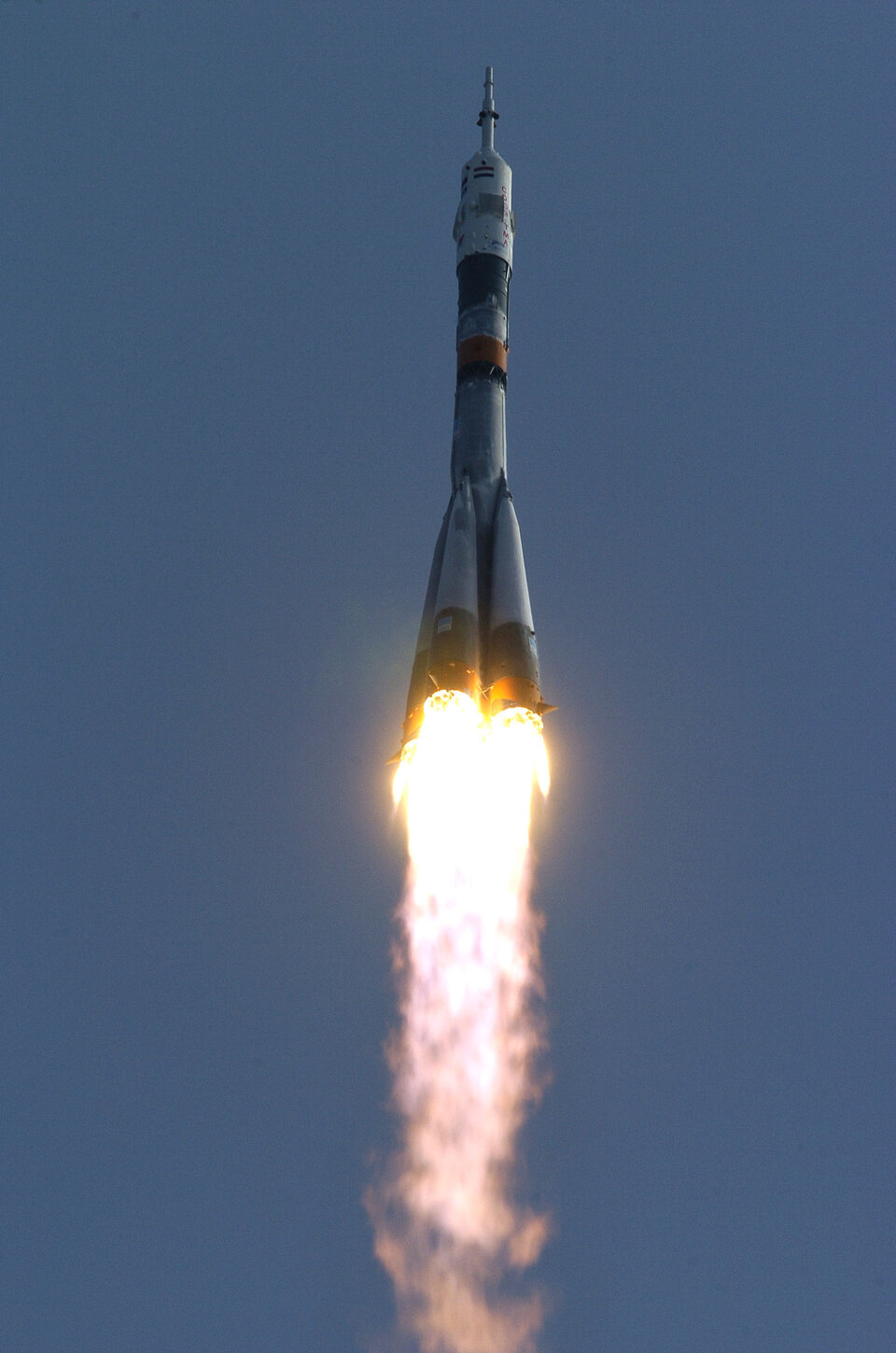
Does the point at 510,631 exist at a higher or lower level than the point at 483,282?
lower

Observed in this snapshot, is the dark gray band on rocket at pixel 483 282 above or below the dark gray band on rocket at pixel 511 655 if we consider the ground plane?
above

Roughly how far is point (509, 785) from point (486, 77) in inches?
1229

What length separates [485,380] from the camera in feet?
183

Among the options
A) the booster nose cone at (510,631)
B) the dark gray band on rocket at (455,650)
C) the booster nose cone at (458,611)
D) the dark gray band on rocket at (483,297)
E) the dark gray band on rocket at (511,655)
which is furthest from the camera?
the dark gray band on rocket at (483,297)

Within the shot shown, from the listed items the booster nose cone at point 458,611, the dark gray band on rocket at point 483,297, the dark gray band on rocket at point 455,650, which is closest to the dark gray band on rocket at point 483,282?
the dark gray band on rocket at point 483,297

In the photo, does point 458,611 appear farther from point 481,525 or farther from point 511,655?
point 481,525

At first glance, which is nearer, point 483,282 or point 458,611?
point 458,611

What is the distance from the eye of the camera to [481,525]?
5247cm

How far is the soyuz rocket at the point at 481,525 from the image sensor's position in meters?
48.2

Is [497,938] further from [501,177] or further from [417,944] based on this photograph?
[501,177]

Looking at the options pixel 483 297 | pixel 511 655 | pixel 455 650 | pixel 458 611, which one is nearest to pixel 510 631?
pixel 511 655

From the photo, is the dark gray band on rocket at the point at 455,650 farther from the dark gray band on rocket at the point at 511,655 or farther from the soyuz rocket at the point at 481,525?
the dark gray band on rocket at the point at 511,655

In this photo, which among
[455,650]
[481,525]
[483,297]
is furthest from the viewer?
[483,297]

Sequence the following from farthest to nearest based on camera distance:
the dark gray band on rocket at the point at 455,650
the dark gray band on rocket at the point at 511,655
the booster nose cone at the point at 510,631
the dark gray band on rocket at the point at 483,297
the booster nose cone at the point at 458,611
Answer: the dark gray band on rocket at the point at 483,297 → the dark gray band on rocket at the point at 511,655 → the booster nose cone at the point at 510,631 → the booster nose cone at the point at 458,611 → the dark gray band on rocket at the point at 455,650
